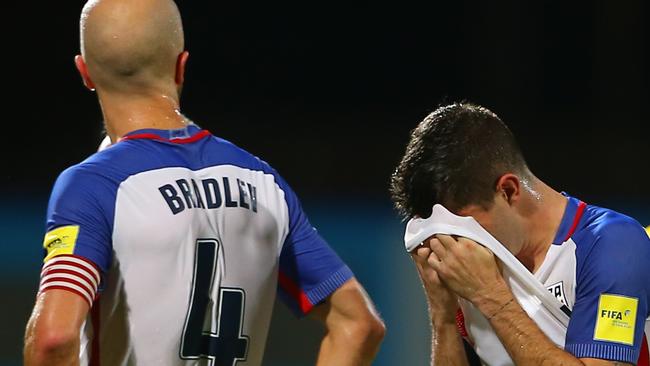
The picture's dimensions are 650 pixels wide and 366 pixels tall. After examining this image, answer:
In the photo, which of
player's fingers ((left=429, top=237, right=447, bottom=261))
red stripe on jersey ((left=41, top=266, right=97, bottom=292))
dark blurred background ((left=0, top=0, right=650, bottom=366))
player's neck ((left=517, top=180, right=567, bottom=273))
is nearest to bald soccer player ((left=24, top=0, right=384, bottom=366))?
red stripe on jersey ((left=41, top=266, right=97, bottom=292))

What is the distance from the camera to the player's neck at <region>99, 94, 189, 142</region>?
211 cm

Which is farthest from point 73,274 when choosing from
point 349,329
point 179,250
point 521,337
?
point 521,337

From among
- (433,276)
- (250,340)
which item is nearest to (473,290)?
(433,276)

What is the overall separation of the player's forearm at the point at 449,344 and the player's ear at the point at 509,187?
1.14 feet

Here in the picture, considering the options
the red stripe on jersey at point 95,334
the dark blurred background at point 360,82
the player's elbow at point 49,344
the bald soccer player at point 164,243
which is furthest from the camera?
the dark blurred background at point 360,82

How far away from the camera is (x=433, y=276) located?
2541 mm

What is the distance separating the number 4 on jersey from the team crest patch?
735mm

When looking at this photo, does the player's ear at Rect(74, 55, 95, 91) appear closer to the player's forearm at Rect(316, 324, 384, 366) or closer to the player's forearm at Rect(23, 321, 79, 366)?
the player's forearm at Rect(23, 321, 79, 366)

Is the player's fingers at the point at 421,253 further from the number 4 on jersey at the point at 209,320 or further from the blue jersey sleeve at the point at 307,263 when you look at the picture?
Answer: the number 4 on jersey at the point at 209,320

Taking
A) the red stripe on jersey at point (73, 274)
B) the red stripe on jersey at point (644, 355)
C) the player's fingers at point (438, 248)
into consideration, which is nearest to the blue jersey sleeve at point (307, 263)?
the player's fingers at point (438, 248)

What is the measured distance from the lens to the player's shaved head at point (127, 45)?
210cm

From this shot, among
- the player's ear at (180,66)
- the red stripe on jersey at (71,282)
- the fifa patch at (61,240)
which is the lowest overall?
the red stripe on jersey at (71,282)

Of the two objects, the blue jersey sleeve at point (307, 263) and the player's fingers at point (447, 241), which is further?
the player's fingers at point (447, 241)

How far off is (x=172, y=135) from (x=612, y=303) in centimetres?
101
